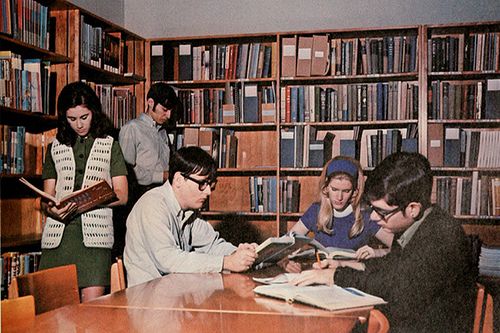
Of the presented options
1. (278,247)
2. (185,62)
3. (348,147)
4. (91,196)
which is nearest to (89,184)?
(91,196)

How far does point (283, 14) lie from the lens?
4125 millimetres

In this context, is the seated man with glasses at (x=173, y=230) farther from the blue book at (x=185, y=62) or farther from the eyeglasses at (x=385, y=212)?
the blue book at (x=185, y=62)

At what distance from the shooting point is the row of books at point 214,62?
13.0 feet

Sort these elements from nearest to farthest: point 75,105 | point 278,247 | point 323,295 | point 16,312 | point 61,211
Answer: point 16,312 → point 323,295 → point 278,247 → point 61,211 → point 75,105

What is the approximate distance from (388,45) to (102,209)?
2.07 metres

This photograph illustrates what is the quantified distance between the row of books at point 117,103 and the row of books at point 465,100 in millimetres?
1872

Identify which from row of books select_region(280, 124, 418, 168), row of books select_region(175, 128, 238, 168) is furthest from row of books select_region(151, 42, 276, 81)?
row of books select_region(280, 124, 418, 168)

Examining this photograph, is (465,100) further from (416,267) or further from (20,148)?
(20,148)

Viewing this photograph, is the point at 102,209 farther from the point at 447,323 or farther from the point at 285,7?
the point at 285,7

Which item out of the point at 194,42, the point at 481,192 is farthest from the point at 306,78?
the point at 481,192

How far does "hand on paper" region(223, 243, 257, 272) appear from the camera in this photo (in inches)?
80.7

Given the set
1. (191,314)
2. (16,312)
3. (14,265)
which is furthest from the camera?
(14,265)

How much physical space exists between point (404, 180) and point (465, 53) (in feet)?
7.09

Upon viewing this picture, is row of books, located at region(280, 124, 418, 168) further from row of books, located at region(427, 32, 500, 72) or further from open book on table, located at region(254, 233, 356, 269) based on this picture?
open book on table, located at region(254, 233, 356, 269)
